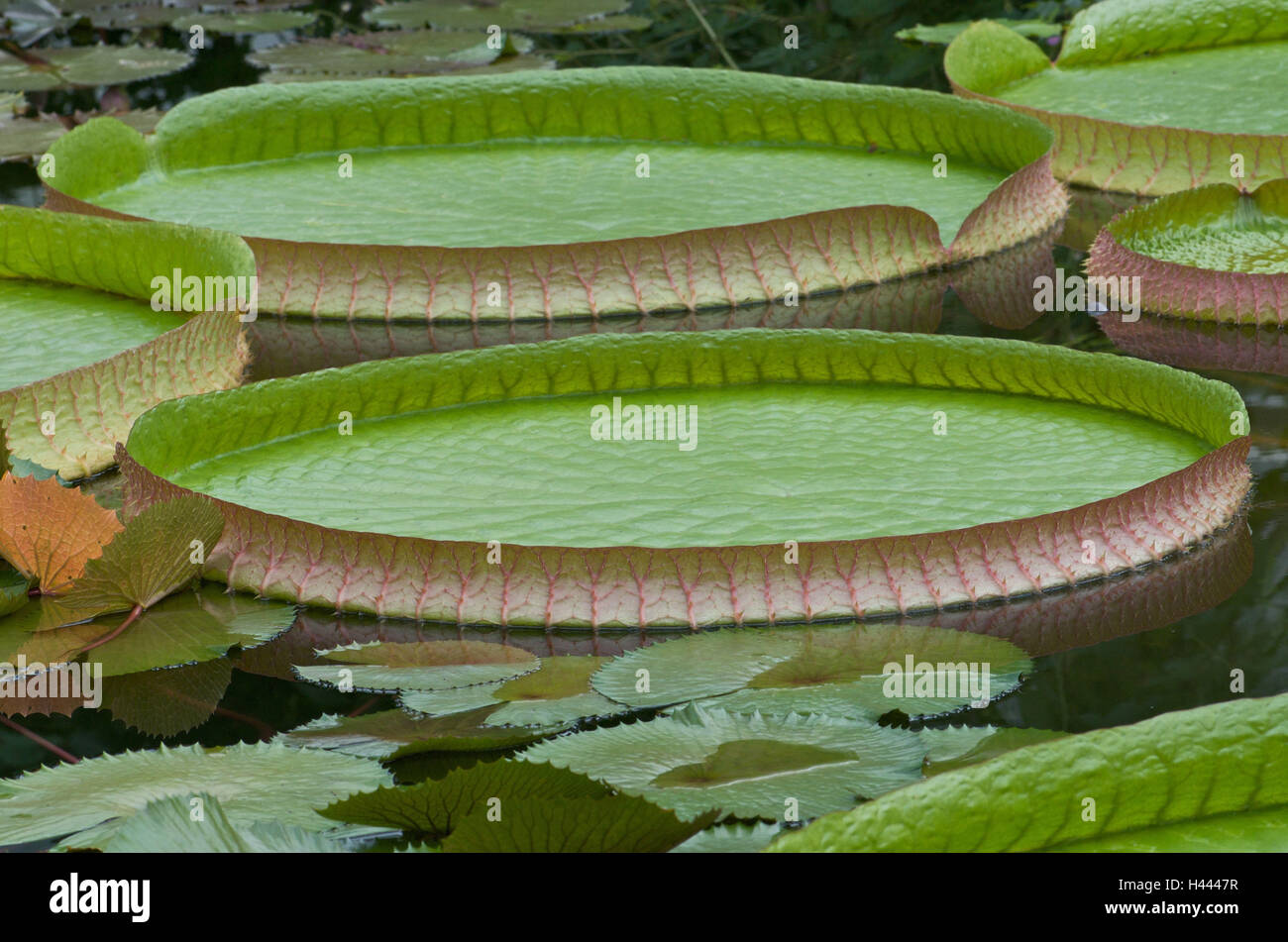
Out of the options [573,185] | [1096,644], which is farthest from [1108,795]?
[573,185]

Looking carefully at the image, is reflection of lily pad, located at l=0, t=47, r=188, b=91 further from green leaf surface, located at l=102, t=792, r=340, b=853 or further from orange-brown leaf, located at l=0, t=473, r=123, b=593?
green leaf surface, located at l=102, t=792, r=340, b=853

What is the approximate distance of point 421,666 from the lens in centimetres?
152

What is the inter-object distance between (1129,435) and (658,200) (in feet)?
4.70

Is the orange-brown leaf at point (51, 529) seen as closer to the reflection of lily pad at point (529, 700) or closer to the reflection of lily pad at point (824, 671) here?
the reflection of lily pad at point (529, 700)

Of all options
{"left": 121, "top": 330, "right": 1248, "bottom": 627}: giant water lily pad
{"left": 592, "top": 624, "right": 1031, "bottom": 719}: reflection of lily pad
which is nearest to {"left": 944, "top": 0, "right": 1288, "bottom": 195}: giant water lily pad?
{"left": 121, "top": 330, "right": 1248, "bottom": 627}: giant water lily pad

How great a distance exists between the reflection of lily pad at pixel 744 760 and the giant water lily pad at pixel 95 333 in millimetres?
978

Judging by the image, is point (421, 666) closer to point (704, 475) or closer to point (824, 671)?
point (824, 671)

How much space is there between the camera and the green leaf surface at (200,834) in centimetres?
108

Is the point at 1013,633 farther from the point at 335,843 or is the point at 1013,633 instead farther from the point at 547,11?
the point at 547,11

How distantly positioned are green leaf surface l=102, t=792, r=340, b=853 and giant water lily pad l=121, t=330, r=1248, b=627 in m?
0.50

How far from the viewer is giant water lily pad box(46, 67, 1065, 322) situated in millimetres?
2678

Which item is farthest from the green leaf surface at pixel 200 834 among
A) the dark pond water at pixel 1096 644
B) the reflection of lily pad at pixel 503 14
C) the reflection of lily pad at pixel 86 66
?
the reflection of lily pad at pixel 503 14

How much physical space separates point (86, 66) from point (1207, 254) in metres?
3.61

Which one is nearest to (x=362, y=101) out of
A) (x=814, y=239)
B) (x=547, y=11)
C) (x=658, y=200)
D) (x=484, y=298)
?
(x=658, y=200)
